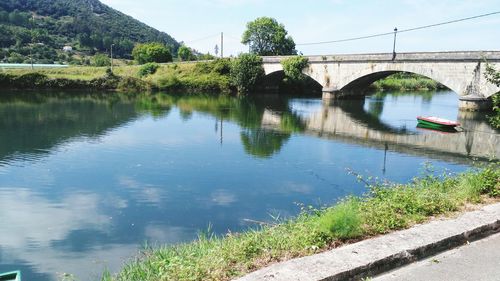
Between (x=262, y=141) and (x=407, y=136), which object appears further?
(x=407, y=136)

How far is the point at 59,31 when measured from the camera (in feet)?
456

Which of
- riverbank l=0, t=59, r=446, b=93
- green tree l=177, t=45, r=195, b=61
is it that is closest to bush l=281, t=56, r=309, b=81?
riverbank l=0, t=59, r=446, b=93

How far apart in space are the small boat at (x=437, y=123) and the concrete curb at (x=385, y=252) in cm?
2178

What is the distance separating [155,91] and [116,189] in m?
43.2

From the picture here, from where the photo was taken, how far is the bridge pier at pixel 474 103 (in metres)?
33.2

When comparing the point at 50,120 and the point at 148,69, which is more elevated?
the point at 148,69

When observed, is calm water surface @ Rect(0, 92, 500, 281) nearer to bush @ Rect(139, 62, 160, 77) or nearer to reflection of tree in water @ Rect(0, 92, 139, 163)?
reflection of tree in water @ Rect(0, 92, 139, 163)

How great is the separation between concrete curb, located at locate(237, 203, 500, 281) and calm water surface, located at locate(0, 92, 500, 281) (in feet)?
13.0

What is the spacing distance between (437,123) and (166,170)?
731 inches

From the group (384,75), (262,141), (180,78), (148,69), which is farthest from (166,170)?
(148,69)

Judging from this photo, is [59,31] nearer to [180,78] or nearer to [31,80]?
[31,80]

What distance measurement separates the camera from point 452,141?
22.1 m

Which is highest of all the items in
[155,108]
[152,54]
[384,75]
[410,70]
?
[152,54]

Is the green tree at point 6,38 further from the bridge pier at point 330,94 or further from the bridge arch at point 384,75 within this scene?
the bridge arch at point 384,75
